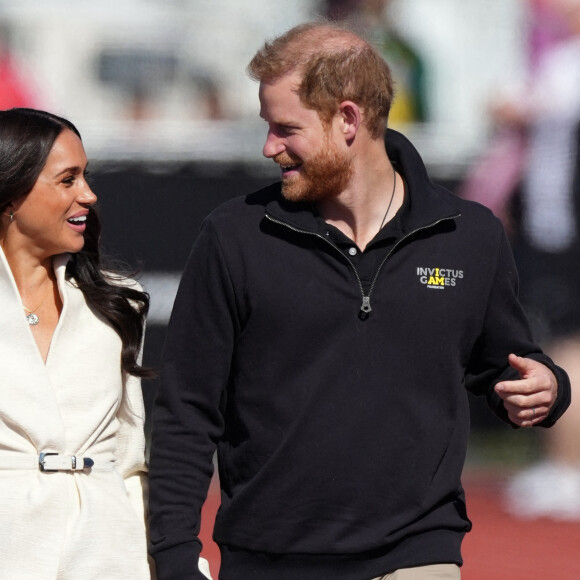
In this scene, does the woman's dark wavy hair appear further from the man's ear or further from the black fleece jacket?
the man's ear

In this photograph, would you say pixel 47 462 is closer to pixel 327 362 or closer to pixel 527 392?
pixel 327 362

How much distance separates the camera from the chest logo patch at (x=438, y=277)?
3.44 meters

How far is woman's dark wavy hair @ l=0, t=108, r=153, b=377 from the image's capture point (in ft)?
11.4

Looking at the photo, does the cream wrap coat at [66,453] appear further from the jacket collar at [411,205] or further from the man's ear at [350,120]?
the man's ear at [350,120]

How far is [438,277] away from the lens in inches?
136

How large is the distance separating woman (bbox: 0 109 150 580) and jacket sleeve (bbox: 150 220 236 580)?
0.15 m

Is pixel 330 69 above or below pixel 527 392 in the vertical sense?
above

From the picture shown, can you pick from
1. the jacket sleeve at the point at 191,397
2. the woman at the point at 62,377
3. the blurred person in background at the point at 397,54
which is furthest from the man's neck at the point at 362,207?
the blurred person in background at the point at 397,54

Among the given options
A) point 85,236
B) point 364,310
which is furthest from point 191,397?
point 85,236

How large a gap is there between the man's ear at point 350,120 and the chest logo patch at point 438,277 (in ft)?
1.33

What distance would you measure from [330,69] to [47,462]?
1255mm

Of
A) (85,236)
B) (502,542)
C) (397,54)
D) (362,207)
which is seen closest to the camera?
(362,207)

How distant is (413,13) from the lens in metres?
6.96

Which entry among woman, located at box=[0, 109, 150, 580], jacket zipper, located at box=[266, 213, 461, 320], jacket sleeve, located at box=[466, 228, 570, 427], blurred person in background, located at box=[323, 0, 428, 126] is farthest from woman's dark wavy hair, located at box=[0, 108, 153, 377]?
blurred person in background, located at box=[323, 0, 428, 126]
